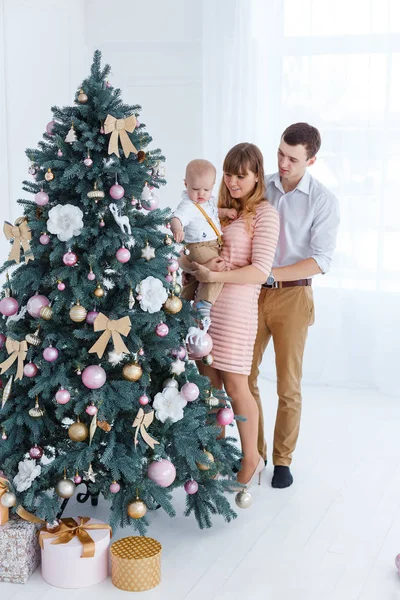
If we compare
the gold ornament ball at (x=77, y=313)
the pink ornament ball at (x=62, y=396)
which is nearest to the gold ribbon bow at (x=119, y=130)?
the gold ornament ball at (x=77, y=313)

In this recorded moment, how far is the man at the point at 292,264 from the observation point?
2.90m

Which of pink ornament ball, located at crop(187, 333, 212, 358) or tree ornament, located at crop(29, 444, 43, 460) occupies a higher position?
pink ornament ball, located at crop(187, 333, 212, 358)

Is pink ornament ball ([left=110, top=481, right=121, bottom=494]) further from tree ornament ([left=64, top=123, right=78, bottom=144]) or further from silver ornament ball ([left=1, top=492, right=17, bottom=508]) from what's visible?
tree ornament ([left=64, top=123, right=78, bottom=144])

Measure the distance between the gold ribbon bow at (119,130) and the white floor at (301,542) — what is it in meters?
Result: 1.29

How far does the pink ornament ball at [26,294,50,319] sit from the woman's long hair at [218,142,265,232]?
807mm

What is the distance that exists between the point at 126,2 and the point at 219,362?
3.16 m

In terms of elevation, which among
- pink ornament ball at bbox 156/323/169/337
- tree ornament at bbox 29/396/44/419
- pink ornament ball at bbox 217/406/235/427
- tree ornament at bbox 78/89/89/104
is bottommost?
pink ornament ball at bbox 217/406/235/427

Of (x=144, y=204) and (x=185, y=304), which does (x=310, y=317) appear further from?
(x=144, y=204)

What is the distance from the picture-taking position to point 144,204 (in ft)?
7.82

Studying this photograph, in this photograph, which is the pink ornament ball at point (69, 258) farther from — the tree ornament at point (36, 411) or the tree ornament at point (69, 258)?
the tree ornament at point (36, 411)

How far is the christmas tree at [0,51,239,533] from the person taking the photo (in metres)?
2.24

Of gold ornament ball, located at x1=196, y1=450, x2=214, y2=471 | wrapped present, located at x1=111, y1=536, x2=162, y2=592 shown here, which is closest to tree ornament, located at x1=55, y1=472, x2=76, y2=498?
wrapped present, located at x1=111, y1=536, x2=162, y2=592

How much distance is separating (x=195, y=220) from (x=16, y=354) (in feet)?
2.52

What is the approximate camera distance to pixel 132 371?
2281 millimetres
